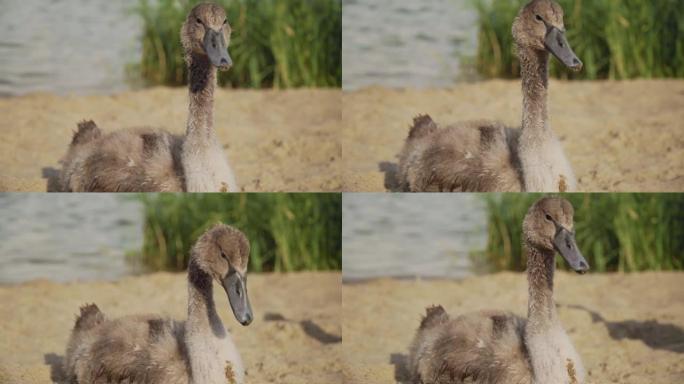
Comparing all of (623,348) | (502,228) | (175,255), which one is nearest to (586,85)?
(502,228)

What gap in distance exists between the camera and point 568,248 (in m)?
6.88

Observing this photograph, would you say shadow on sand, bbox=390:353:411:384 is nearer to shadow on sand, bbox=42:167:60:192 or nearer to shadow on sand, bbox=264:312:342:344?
shadow on sand, bbox=264:312:342:344

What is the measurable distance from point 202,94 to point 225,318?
1.50m

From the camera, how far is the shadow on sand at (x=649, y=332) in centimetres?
807

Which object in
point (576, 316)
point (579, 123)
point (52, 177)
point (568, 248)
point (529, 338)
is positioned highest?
point (579, 123)

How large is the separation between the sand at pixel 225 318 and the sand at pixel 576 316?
15 centimetres

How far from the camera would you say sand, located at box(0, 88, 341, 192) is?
7.96 meters

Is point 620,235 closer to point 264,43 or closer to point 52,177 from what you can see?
point 264,43

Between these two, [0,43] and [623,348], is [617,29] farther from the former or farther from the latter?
[0,43]

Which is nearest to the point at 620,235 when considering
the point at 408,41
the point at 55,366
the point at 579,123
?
the point at 579,123

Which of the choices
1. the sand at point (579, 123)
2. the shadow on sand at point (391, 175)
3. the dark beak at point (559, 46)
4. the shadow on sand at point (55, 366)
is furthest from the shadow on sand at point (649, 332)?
the shadow on sand at point (55, 366)

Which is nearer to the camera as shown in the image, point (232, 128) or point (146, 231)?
point (146, 231)

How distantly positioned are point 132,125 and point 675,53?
320 cm

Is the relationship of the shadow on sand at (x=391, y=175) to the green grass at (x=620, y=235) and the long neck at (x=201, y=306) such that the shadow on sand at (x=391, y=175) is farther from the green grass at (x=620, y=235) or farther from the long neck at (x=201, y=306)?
the long neck at (x=201, y=306)
